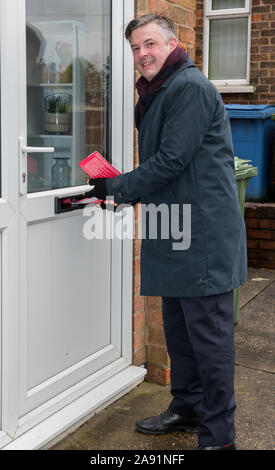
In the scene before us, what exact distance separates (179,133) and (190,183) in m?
0.23

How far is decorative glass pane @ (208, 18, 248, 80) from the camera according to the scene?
8.12 meters

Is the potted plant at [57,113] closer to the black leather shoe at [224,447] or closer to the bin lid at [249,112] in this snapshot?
the black leather shoe at [224,447]

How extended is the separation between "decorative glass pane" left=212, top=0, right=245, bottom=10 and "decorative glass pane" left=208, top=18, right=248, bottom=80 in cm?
16

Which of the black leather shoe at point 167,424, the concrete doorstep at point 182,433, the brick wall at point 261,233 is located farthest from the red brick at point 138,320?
the brick wall at point 261,233

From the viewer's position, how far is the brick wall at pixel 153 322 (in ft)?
11.8

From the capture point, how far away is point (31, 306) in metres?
2.88

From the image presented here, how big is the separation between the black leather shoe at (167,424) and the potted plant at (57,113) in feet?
4.90

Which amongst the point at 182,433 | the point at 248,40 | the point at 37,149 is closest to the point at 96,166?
the point at 37,149

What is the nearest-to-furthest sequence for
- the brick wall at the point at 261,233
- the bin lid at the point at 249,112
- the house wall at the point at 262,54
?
the brick wall at the point at 261,233, the bin lid at the point at 249,112, the house wall at the point at 262,54

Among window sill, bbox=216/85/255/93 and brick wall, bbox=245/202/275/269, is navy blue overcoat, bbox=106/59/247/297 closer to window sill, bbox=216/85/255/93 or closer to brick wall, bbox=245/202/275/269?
brick wall, bbox=245/202/275/269

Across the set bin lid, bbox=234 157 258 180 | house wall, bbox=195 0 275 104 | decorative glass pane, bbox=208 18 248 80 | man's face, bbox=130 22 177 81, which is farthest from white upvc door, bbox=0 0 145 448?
decorative glass pane, bbox=208 18 248 80

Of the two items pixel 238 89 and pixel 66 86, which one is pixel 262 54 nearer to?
pixel 238 89

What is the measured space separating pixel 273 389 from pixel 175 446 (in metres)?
0.94
